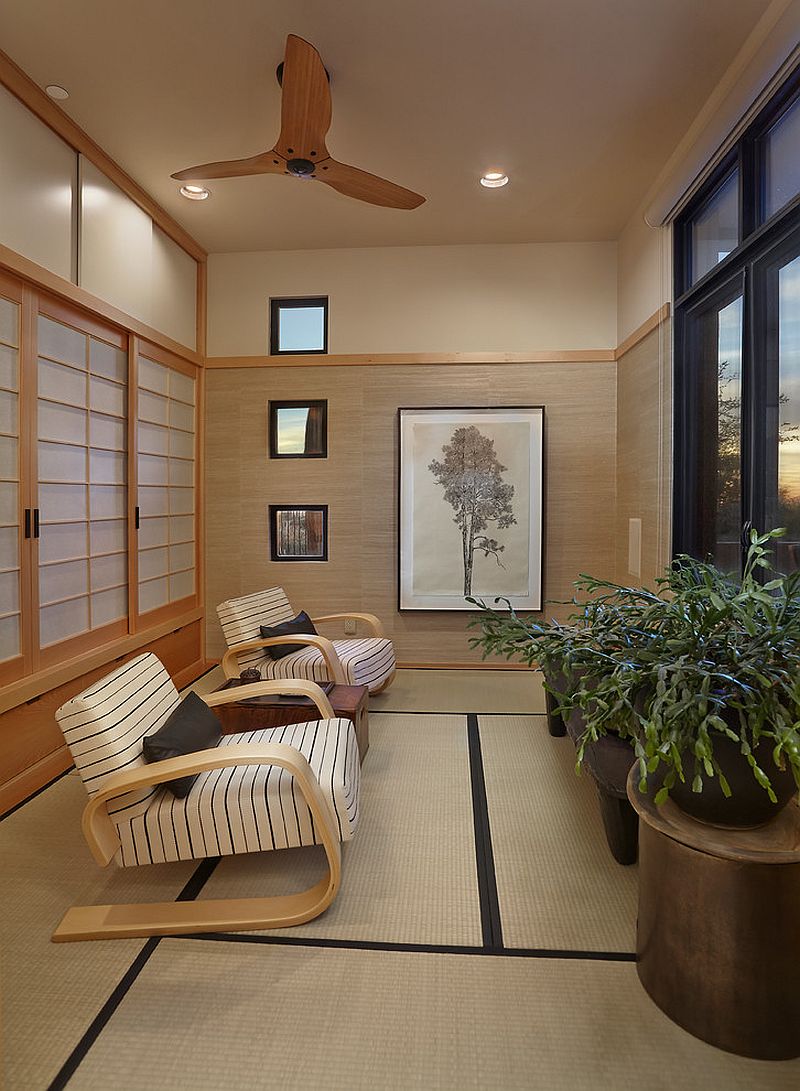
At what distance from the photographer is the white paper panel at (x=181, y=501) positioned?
431 centimetres

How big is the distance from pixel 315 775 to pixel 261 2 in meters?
2.71

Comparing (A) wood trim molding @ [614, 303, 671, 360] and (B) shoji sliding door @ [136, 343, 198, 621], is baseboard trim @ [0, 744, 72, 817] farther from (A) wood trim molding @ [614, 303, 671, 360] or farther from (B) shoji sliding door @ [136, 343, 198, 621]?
(A) wood trim molding @ [614, 303, 671, 360]

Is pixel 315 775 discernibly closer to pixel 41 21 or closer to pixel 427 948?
pixel 427 948

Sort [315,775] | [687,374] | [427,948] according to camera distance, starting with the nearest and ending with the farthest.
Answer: [427,948] → [315,775] → [687,374]

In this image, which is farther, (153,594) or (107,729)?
(153,594)

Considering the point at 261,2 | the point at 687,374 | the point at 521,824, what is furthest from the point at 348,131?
the point at 521,824

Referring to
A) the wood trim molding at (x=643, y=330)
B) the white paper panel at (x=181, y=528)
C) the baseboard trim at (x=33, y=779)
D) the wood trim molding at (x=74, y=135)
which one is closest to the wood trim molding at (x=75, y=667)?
the baseboard trim at (x=33, y=779)

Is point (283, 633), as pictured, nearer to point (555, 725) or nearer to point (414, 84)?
point (555, 725)

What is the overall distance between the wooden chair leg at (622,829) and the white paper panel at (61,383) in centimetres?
292

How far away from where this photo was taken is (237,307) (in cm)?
474

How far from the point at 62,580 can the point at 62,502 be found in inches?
14.9

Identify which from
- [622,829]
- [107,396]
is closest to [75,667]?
[107,396]

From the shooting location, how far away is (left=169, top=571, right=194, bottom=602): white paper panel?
4309 mm

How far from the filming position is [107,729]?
1.97m
